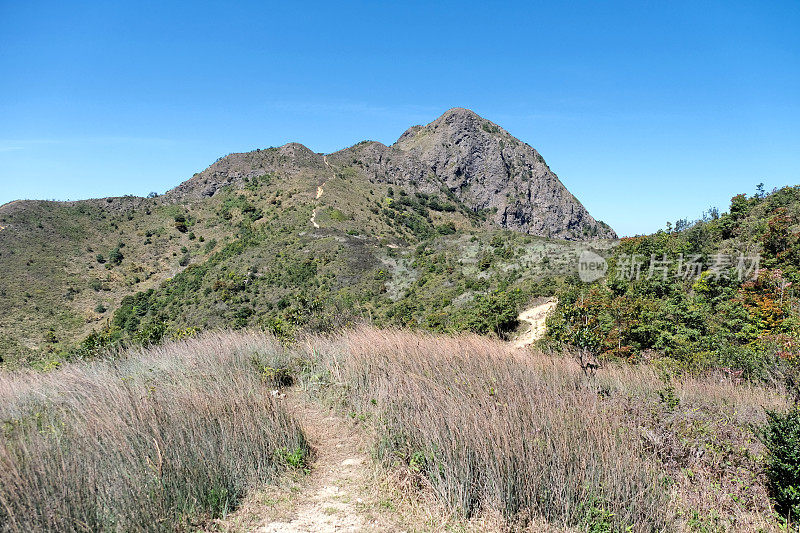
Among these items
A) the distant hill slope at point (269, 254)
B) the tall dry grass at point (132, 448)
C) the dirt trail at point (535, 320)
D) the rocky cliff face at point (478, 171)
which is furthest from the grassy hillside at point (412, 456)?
the rocky cliff face at point (478, 171)

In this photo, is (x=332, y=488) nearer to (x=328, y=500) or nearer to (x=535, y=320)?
(x=328, y=500)

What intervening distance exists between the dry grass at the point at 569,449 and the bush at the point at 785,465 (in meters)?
0.15

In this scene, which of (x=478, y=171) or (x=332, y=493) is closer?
(x=332, y=493)

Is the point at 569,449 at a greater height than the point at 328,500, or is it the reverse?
the point at 569,449

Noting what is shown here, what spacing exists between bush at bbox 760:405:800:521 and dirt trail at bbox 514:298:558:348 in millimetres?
13315

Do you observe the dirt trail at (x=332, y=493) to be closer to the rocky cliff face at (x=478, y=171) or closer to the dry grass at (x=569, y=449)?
the dry grass at (x=569, y=449)

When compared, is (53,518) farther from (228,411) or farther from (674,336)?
(674,336)

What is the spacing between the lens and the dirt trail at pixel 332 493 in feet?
10.6

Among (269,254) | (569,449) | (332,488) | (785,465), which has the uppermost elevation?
(269,254)

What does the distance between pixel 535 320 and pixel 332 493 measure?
729 inches

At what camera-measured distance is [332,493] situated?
12.2 feet

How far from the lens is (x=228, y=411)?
13.1ft

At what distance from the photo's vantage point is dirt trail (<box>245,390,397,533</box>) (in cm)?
325

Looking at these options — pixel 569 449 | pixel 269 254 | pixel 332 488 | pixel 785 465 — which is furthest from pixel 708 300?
pixel 269 254
